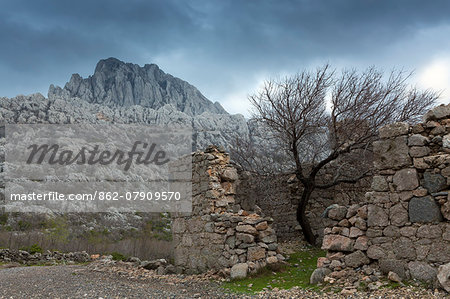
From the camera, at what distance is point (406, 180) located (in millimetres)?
6164

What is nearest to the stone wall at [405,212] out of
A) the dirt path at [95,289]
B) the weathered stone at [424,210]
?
the weathered stone at [424,210]

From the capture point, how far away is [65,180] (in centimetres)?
4116

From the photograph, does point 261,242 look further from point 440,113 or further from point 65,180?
point 65,180

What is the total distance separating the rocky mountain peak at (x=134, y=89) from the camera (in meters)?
100

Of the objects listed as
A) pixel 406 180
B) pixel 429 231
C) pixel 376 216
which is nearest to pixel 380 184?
pixel 406 180

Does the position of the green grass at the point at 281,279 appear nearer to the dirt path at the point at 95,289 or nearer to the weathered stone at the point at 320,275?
the weathered stone at the point at 320,275

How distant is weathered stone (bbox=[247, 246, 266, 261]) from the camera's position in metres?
8.86

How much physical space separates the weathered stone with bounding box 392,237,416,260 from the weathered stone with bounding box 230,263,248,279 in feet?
11.6

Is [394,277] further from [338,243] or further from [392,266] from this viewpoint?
[338,243]

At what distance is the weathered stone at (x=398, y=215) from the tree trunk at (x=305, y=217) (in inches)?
223

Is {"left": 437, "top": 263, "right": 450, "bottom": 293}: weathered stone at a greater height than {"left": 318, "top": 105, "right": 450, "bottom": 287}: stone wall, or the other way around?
{"left": 318, "top": 105, "right": 450, "bottom": 287}: stone wall

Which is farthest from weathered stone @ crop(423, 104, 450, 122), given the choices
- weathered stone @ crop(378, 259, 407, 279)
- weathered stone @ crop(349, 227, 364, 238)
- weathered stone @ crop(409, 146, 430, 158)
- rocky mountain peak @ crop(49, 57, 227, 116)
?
rocky mountain peak @ crop(49, 57, 227, 116)

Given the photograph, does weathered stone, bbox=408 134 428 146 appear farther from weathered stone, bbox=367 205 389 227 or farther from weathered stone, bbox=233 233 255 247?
weathered stone, bbox=233 233 255 247

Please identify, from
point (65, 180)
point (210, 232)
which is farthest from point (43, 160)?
point (210, 232)
